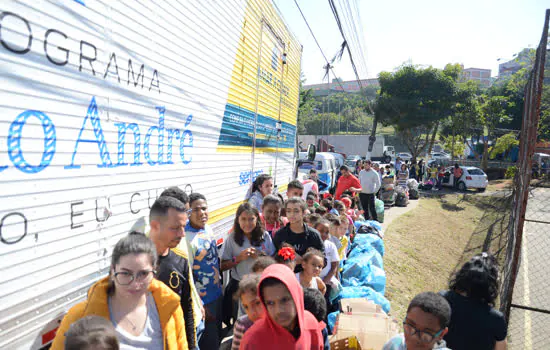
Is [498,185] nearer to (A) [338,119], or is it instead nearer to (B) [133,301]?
(B) [133,301]

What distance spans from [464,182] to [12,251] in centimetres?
2105

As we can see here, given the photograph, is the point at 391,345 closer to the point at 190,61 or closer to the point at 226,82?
the point at 190,61

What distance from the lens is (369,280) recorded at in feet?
16.2

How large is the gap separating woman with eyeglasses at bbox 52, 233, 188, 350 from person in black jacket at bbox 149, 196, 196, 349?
0.33m

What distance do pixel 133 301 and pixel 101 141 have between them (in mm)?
1048

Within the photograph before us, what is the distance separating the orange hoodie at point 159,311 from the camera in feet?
5.23

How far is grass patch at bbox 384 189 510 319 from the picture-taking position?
6406mm

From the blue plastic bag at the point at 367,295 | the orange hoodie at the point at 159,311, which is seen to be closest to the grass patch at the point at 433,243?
the blue plastic bag at the point at 367,295

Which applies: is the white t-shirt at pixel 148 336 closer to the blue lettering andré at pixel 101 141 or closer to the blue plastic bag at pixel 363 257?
the blue lettering andré at pixel 101 141

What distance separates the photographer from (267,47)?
18.0ft

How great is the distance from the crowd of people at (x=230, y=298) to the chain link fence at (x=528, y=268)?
1.74m

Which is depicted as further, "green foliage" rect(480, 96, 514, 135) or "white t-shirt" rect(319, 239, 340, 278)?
"green foliage" rect(480, 96, 514, 135)

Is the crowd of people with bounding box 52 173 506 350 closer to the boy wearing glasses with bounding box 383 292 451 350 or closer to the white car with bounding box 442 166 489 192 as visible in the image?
the boy wearing glasses with bounding box 383 292 451 350

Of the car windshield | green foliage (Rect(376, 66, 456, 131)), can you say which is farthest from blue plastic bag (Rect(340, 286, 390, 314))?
green foliage (Rect(376, 66, 456, 131))
